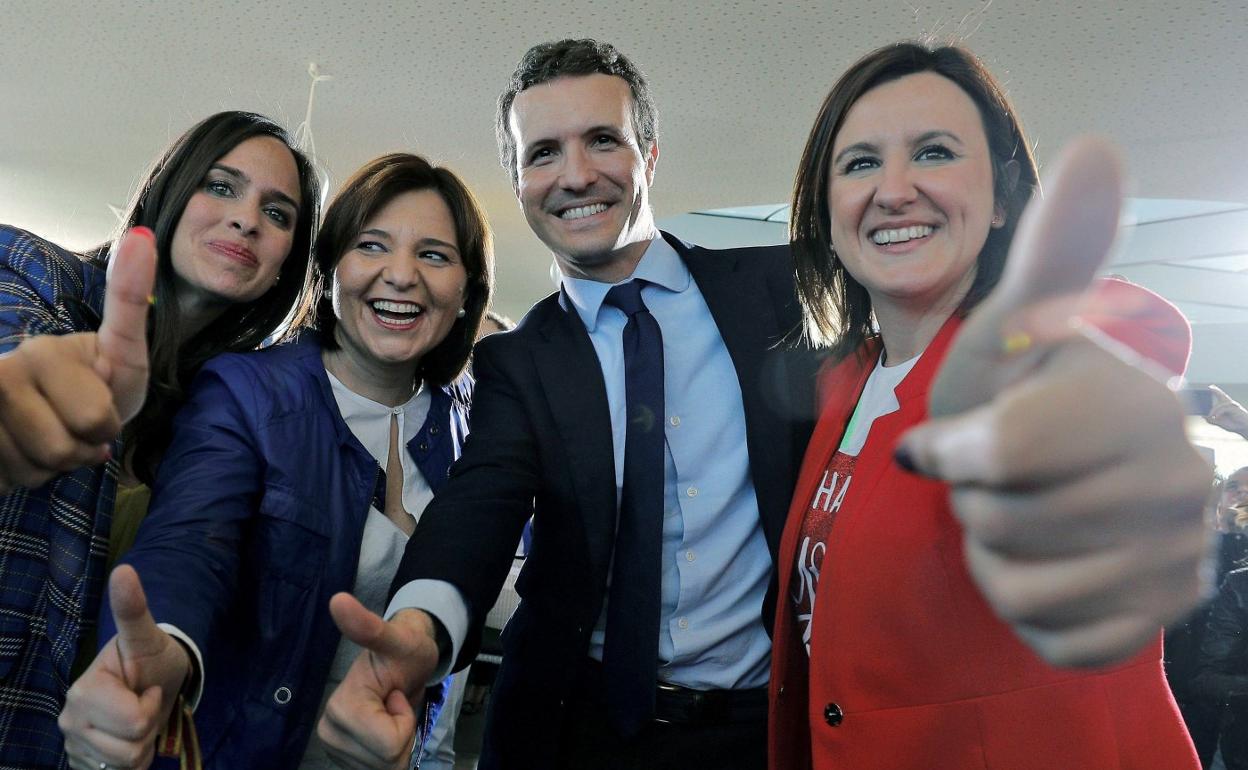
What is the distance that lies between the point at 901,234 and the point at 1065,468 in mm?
719

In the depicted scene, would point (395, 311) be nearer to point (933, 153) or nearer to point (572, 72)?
point (572, 72)

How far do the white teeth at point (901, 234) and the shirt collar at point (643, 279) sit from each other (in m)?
0.53

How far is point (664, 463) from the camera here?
4.66 ft

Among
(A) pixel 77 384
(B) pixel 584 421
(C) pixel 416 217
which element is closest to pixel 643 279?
(B) pixel 584 421

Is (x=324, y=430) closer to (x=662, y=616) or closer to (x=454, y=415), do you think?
(x=454, y=415)

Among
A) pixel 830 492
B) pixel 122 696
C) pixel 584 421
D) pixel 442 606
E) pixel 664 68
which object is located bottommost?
pixel 122 696

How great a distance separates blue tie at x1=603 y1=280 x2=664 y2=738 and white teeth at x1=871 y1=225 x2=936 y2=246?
47 cm

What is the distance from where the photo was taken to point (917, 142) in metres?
1.16

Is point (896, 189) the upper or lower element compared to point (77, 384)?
upper

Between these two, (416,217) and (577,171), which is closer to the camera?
(577,171)

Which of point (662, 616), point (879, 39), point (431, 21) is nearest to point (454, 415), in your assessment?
point (662, 616)

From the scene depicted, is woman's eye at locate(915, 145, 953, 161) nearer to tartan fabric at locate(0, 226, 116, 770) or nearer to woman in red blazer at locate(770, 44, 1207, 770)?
woman in red blazer at locate(770, 44, 1207, 770)

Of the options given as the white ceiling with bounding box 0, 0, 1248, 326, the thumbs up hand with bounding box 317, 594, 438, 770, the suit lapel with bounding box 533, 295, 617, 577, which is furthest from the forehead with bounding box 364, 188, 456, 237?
the white ceiling with bounding box 0, 0, 1248, 326

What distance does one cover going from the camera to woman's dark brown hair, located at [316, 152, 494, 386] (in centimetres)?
175
